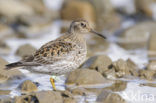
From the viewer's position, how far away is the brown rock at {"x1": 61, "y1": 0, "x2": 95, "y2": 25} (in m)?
19.0

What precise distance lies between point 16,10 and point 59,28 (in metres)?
2.58

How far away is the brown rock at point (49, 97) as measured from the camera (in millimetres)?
7341

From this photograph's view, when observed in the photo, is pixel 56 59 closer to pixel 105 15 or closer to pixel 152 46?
pixel 152 46

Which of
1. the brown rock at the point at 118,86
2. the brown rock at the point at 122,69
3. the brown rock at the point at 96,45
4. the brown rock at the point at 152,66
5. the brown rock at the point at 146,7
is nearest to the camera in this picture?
the brown rock at the point at 118,86

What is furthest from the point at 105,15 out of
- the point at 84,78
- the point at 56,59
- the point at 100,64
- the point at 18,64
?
the point at 18,64

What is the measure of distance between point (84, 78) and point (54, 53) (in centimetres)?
104

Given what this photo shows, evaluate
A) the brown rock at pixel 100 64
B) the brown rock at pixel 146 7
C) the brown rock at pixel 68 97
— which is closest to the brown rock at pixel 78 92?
the brown rock at pixel 68 97

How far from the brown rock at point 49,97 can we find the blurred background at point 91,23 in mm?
4758

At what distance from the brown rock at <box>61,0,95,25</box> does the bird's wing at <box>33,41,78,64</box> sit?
10097 millimetres

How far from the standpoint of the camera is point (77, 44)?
9031 millimetres

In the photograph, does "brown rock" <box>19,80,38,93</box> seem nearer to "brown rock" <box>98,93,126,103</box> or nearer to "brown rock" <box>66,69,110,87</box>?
"brown rock" <box>66,69,110,87</box>

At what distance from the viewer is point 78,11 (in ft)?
62.3

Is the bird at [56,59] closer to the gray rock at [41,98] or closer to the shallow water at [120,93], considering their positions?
the shallow water at [120,93]

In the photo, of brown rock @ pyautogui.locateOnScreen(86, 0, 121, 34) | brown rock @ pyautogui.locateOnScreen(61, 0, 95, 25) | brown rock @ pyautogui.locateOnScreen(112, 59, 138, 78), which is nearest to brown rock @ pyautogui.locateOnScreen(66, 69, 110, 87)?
brown rock @ pyautogui.locateOnScreen(112, 59, 138, 78)
